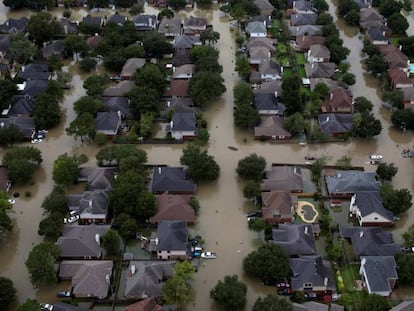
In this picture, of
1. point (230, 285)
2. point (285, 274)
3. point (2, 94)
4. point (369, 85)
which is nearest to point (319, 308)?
point (285, 274)

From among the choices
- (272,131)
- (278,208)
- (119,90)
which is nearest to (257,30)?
(119,90)

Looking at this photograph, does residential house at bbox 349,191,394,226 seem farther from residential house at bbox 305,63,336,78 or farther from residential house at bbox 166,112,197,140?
residential house at bbox 305,63,336,78

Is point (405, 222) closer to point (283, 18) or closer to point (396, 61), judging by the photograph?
point (396, 61)

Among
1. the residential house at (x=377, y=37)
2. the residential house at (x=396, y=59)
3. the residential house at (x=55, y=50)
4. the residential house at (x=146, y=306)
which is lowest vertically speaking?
the residential house at (x=146, y=306)

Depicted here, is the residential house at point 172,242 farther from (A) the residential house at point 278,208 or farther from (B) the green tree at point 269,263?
(A) the residential house at point 278,208

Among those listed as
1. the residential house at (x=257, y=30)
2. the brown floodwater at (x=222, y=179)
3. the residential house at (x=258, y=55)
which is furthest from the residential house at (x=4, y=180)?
the residential house at (x=257, y=30)

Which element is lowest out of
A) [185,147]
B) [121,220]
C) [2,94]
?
[121,220]
